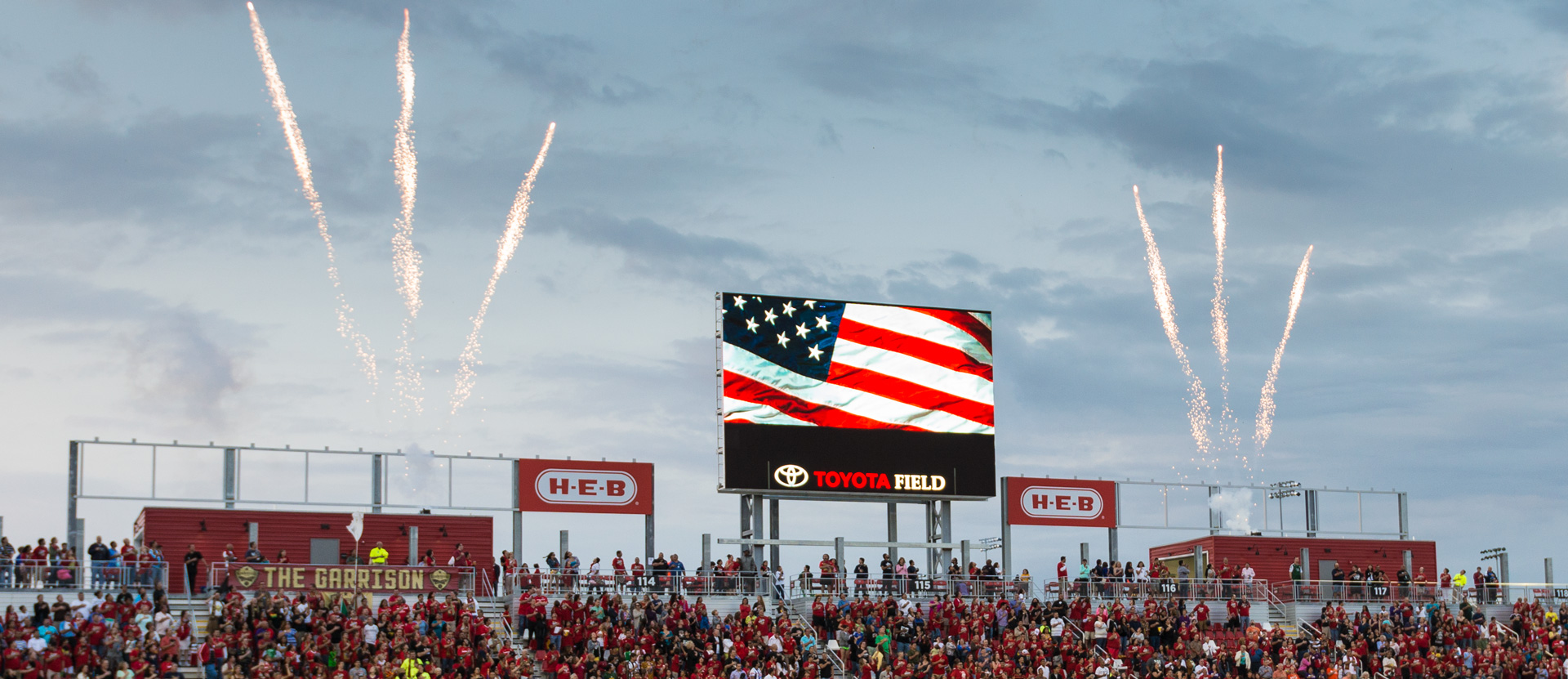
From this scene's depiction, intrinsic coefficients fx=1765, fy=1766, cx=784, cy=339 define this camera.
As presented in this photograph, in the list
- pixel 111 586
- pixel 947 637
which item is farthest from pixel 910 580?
pixel 111 586

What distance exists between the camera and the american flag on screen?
169 ft

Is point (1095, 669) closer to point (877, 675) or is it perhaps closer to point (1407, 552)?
point (877, 675)

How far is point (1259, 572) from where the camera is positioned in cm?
5872

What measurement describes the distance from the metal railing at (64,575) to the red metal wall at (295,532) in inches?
101

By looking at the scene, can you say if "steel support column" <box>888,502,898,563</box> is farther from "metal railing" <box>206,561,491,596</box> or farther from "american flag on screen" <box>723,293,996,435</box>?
"metal railing" <box>206,561,491,596</box>

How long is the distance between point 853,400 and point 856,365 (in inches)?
44.2

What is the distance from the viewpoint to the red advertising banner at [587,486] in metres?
51.2

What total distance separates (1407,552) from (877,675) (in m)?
25.6

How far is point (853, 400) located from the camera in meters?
52.7

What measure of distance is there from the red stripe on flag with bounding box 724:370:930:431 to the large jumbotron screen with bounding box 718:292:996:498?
3 centimetres

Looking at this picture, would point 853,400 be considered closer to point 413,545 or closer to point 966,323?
point 966,323

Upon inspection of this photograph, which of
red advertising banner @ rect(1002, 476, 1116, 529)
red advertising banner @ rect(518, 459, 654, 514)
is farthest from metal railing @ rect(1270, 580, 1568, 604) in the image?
red advertising banner @ rect(518, 459, 654, 514)

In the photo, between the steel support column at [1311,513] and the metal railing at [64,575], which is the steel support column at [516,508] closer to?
the metal railing at [64,575]

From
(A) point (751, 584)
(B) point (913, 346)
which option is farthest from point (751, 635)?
(B) point (913, 346)
